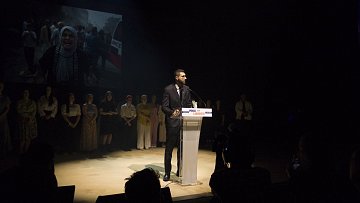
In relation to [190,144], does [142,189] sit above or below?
above

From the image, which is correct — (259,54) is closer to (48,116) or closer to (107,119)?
(107,119)

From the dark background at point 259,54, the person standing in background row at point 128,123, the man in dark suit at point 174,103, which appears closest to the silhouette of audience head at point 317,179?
the man in dark suit at point 174,103

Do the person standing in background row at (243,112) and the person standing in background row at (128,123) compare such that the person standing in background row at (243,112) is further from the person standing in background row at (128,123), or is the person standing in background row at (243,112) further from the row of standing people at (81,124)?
the person standing in background row at (128,123)

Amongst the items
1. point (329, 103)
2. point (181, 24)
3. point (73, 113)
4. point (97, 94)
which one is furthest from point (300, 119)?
point (73, 113)

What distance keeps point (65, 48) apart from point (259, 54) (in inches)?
279

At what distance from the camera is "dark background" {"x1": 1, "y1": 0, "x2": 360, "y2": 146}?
11.6 m

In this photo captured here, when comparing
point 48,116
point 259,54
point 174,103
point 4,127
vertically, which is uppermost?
point 259,54

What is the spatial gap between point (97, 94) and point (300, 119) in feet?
23.0

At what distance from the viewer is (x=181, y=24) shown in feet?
39.7

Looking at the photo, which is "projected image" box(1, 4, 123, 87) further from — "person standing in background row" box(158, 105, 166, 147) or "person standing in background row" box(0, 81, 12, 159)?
"person standing in background row" box(158, 105, 166, 147)

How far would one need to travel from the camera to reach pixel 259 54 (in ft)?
42.5

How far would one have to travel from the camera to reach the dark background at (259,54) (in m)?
11.6

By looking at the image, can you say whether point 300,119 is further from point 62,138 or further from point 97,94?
point 62,138

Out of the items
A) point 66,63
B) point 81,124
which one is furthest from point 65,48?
point 81,124
